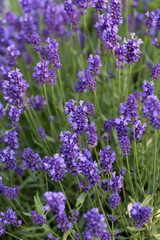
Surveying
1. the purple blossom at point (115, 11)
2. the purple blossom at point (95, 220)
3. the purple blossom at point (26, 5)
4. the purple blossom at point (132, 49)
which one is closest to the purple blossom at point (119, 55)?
the purple blossom at point (115, 11)

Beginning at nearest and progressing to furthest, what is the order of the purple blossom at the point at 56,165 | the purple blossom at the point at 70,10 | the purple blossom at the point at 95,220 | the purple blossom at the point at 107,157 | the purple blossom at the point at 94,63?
1. the purple blossom at the point at 95,220
2. the purple blossom at the point at 56,165
3. the purple blossom at the point at 107,157
4. the purple blossom at the point at 94,63
5. the purple blossom at the point at 70,10

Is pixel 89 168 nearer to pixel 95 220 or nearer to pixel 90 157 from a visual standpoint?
pixel 90 157

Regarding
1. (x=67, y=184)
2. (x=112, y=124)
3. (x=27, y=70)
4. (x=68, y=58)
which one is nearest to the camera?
(x=112, y=124)

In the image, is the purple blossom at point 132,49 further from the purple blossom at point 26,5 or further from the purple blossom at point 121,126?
the purple blossom at point 26,5

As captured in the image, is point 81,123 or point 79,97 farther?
point 79,97

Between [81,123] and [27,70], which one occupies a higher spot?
[27,70]

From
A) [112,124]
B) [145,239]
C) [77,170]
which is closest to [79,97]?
[112,124]

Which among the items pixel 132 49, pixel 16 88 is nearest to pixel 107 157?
pixel 132 49

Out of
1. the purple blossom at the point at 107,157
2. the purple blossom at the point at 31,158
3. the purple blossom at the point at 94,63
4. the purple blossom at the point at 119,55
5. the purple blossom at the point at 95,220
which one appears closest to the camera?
the purple blossom at the point at 95,220

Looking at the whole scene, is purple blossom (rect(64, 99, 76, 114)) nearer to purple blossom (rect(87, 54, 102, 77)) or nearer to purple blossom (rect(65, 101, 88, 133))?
purple blossom (rect(65, 101, 88, 133))

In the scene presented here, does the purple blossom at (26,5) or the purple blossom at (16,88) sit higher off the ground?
the purple blossom at (26,5)

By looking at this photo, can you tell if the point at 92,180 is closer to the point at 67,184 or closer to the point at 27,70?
the point at 67,184
